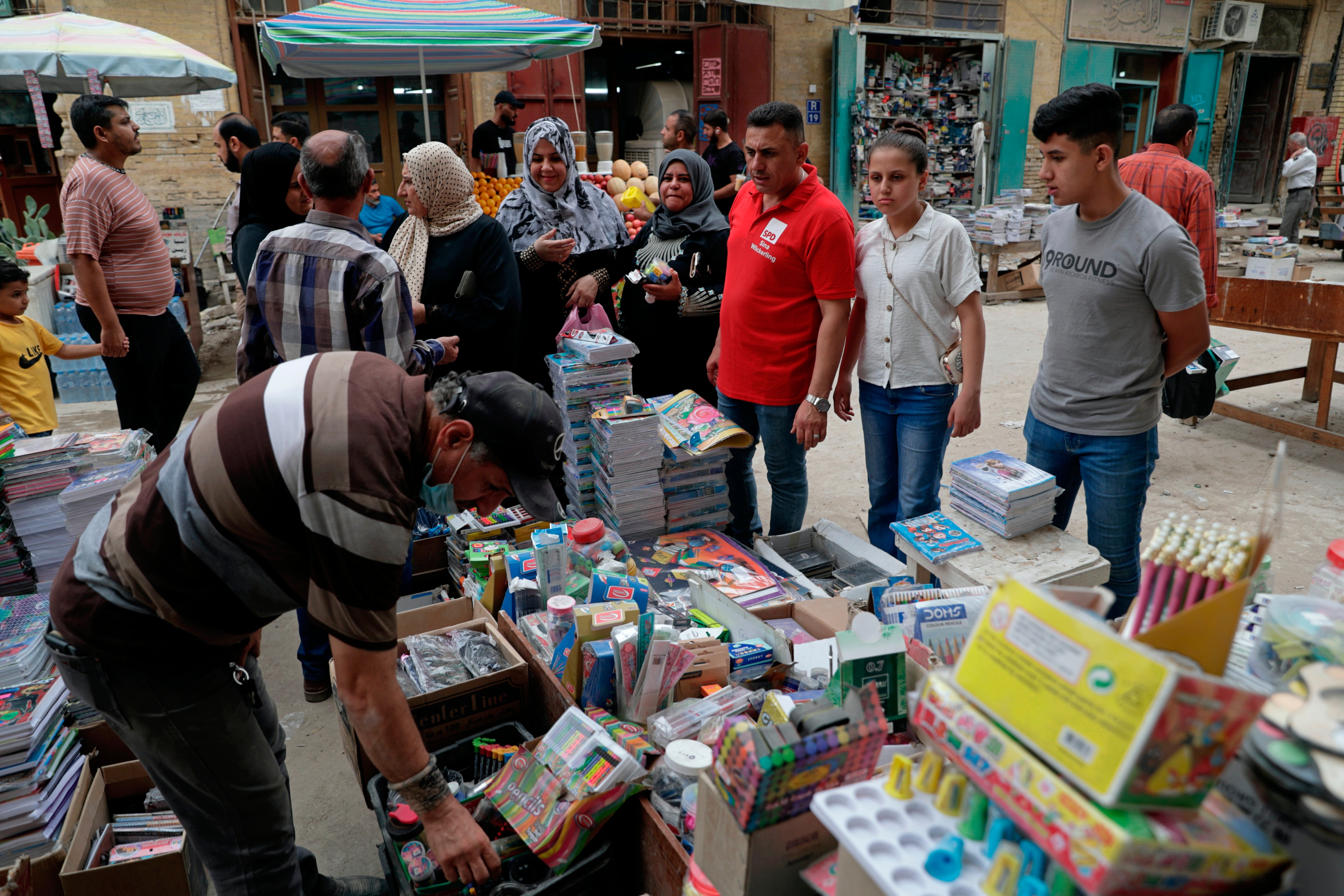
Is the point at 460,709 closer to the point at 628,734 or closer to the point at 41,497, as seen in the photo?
the point at 628,734

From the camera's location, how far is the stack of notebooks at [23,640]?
2379mm

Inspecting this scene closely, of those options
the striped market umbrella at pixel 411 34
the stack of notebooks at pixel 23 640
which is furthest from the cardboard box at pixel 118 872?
the striped market umbrella at pixel 411 34

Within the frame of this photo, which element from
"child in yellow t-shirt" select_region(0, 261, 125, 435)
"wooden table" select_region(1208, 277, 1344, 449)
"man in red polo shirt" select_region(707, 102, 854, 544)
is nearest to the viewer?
"man in red polo shirt" select_region(707, 102, 854, 544)

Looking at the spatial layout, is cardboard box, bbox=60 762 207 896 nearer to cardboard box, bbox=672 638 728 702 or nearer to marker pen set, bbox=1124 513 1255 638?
cardboard box, bbox=672 638 728 702

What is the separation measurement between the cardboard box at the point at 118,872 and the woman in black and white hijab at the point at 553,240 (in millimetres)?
2287

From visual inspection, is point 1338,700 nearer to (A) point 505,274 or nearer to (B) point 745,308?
(B) point 745,308

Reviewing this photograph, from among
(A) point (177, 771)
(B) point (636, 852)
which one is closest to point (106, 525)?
(A) point (177, 771)

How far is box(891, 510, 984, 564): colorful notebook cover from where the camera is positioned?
→ 267 cm

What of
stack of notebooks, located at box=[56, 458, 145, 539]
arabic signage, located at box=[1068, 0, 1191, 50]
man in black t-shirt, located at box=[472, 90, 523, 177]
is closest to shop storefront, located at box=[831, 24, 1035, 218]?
arabic signage, located at box=[1068, 0, 1191, 50]

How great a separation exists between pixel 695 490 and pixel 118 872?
6.90 feet

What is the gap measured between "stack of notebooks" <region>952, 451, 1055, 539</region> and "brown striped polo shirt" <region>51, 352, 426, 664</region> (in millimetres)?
1965

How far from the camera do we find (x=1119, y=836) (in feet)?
2.67

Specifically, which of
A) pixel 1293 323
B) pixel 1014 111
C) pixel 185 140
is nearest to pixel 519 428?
pixel 1293 323

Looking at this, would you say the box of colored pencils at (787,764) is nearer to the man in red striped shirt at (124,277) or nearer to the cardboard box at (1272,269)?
the man in red striped shirt at (124,277)
